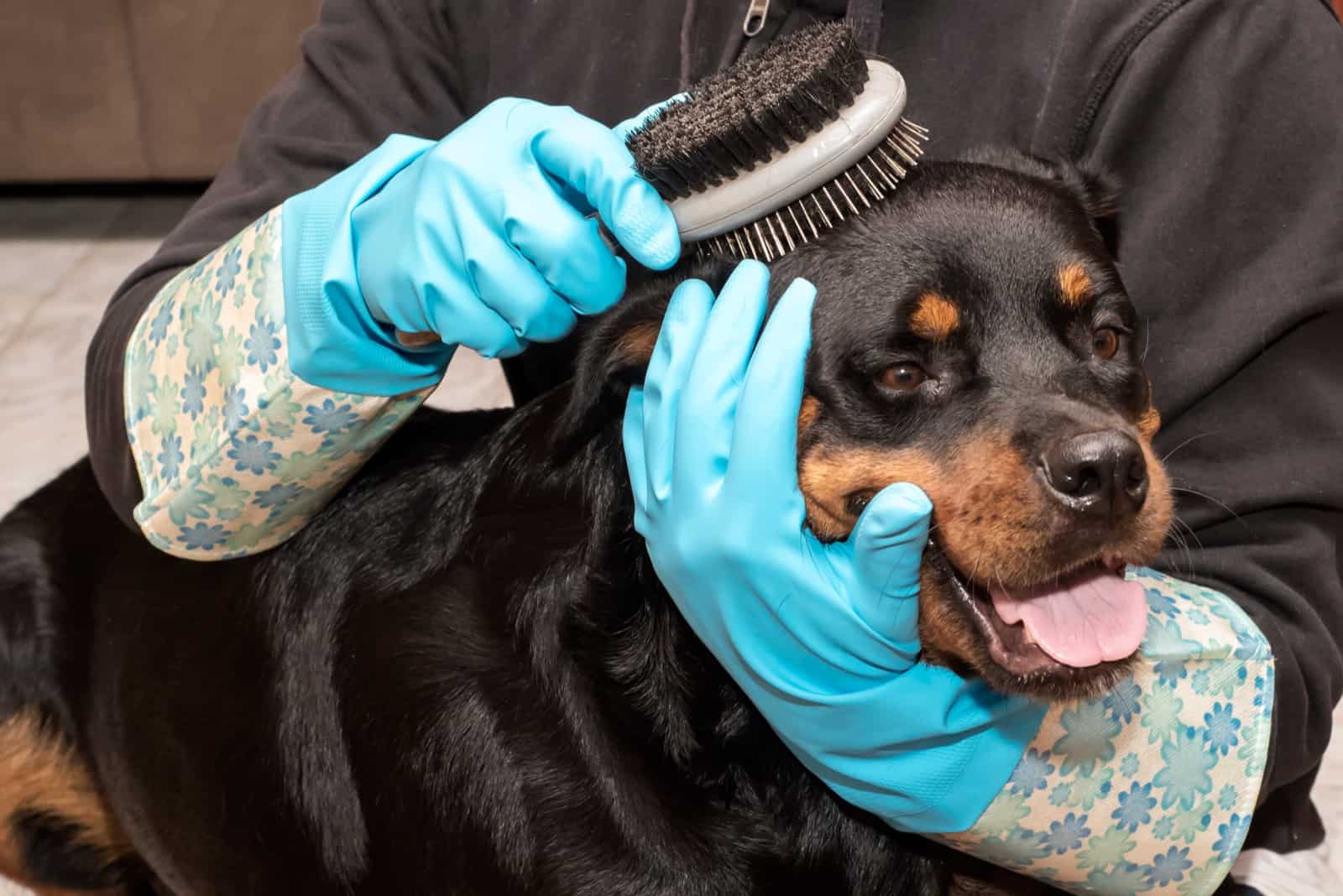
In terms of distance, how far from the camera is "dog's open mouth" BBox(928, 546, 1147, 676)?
3.78 ft

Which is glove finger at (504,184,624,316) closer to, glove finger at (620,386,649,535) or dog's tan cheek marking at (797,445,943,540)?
glove finger at (620,386,649,535)

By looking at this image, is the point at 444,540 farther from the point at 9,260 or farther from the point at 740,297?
the point at 9,260

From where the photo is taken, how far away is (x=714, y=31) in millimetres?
1639

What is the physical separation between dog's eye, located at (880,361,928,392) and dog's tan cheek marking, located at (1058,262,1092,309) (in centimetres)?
15

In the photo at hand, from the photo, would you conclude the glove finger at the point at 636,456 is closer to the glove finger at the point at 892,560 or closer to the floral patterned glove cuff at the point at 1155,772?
the glove finger at the point at 892,560

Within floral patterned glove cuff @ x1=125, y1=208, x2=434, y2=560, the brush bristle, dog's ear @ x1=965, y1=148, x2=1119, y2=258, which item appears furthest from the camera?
dog's ear @ x1=965, y1=148, x2=1119, y2=258

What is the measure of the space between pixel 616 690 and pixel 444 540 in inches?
10.2

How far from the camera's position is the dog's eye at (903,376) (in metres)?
1.21

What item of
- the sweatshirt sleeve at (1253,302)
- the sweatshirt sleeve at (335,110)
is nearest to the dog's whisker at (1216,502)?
the sweatshirt sleeve at (1253,302)

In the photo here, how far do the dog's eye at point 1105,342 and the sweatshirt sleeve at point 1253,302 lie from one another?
0.47 feet

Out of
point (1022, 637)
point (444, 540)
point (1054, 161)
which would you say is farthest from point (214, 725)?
point (1054, 161)

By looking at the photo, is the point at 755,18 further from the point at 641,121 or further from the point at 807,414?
the point at 807,414

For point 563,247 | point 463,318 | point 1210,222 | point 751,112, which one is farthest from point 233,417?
point 1210,222

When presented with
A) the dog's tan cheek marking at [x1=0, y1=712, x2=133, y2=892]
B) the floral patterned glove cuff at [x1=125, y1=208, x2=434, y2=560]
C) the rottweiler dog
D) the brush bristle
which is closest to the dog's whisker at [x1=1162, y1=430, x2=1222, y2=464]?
the rottweiler dog
